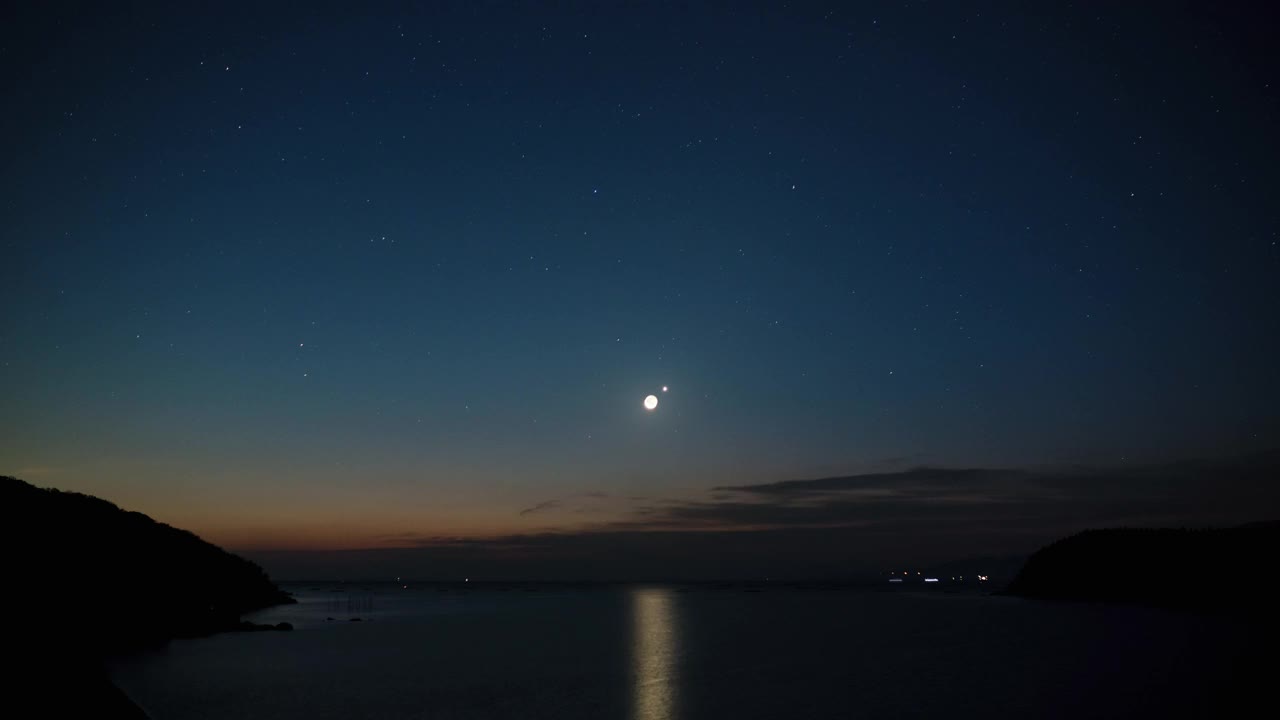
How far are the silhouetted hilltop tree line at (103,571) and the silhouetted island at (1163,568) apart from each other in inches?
4900

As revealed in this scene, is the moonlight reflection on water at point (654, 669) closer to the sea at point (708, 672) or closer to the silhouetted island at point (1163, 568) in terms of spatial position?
the sea at point (708, 672)

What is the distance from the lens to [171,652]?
5422 cm

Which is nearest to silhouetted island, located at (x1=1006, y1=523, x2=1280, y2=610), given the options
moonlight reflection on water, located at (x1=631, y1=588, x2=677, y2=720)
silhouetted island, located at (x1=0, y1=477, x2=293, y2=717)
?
moonlight reflection on water, located at (x1=631, y1=588, x2=677, y2=720)

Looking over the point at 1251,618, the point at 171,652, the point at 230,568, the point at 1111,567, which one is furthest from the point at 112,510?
the point at 1111,567

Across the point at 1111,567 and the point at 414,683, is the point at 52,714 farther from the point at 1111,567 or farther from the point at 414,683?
the point at 1111,567

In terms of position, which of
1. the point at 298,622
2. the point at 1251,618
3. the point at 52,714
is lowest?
the point at 1251,618

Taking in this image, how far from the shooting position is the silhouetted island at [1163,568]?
109 metres

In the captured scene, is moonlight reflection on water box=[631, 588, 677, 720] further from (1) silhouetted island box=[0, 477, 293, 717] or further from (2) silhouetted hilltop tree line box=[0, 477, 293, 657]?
(2) silhouetted hilltop tree line box=[0, 477, 293, 657]

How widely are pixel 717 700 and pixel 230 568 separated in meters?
96.7

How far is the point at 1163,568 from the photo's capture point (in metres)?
124

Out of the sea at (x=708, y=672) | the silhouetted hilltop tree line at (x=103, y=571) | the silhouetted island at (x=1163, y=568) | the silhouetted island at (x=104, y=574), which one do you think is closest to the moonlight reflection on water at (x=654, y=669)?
the sea at (x=708, y=672)

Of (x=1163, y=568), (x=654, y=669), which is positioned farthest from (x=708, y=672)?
(x=1163, y=568)

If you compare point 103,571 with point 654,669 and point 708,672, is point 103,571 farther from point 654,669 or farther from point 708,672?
point 708,672

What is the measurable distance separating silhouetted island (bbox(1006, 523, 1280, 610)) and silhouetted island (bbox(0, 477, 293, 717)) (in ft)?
400
